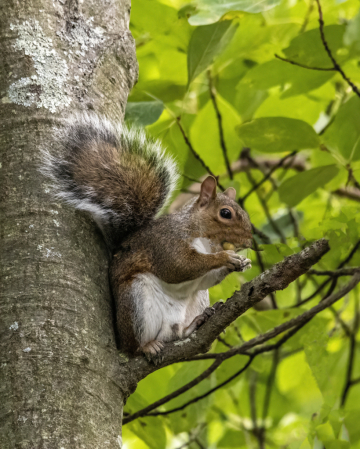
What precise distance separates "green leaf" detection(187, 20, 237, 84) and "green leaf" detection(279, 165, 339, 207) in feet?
1.55

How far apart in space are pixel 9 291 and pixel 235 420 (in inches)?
64.5

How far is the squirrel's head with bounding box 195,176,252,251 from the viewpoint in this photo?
1991 mm

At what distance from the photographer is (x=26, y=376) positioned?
3.75 ft

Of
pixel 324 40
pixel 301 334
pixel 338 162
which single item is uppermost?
pixel 324 40

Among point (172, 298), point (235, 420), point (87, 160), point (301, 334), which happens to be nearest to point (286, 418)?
point (235, 420)

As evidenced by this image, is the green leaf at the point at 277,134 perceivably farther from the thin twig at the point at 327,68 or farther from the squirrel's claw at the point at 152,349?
the squirrel's claw at the point at 152,349

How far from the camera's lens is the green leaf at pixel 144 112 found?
1.87 meters

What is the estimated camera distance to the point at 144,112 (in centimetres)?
189

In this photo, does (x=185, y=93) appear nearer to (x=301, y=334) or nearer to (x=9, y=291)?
(x=301, y=334)

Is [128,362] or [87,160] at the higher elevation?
[87,160]

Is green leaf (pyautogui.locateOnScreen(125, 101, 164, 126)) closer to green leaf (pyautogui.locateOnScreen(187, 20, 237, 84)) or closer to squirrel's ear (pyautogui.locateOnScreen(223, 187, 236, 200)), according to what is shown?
green leaf (pyautogui.locateOnScreen(187, 20, 237, 84))

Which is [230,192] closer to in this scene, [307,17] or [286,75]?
[286,75]

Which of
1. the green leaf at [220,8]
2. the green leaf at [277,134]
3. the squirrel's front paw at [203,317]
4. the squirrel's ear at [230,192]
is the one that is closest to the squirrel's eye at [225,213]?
the squirrel's ear at [230,192]

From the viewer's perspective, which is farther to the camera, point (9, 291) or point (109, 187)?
point (109, 187)
